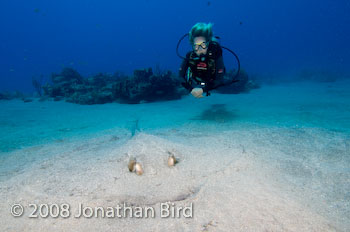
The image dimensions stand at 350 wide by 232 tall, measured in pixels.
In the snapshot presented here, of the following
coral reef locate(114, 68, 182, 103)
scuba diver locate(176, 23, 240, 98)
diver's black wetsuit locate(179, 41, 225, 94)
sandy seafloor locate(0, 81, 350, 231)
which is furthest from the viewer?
coral reef locate(114, 68, 182, 103)

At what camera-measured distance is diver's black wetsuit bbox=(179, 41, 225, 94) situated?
172 inches

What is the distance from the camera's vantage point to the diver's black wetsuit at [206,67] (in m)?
4.37

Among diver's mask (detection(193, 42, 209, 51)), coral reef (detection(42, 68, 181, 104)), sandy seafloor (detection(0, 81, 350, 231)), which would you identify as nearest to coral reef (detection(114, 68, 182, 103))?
coral reef (detection(42, 68, 181, 104))

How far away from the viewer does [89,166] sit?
3.41 meters

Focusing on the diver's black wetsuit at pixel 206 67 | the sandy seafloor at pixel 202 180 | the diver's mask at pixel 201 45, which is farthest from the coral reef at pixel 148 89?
A: the diver's mask at pixel 201 45

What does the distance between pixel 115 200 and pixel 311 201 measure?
2.57 m

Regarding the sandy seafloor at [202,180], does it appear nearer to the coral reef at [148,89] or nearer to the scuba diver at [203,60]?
the scuba diver at [203,60]

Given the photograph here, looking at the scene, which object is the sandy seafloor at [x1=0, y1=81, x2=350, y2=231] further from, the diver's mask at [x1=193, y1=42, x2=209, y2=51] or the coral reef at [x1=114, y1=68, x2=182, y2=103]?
the coral reef at [x1=114, y1=68, x2=182, y2=103]

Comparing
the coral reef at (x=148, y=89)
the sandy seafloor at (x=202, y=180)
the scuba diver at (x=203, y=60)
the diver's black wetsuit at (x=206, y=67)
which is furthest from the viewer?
the coral reef at (x=148, y=89)

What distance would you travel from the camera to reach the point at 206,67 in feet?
14.6

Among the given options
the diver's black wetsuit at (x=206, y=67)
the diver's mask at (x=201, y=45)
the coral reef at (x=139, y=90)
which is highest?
the diver's mask at (x=201, y=45)

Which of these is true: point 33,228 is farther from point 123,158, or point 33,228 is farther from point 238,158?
point 238,158

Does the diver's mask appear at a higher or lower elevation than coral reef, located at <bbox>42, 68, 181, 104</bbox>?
higher

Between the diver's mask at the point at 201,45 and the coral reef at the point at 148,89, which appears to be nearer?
the diver's mask at the point at 201,45
